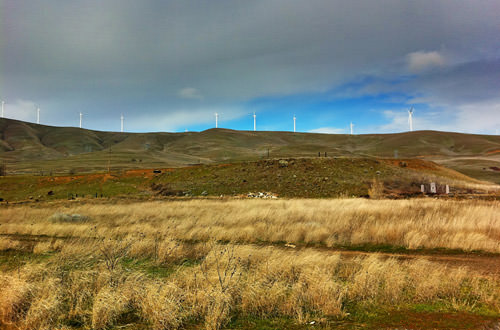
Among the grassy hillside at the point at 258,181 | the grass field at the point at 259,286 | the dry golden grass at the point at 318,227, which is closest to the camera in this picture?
the grass field at the point at 259,286

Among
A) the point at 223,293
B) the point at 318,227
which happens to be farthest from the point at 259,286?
the point at 318,227

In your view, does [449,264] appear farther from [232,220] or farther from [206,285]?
[232,220]

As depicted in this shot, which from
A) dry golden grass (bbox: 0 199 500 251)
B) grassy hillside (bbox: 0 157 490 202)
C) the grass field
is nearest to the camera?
the grass field

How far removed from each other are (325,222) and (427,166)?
4233 centimetres

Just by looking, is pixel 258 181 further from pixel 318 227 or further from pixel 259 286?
pixel 259 286

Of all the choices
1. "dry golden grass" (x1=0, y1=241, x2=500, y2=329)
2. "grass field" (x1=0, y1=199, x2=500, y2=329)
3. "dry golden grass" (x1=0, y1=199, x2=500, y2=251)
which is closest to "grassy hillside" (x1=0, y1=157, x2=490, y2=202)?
"dry golden grass" (x1=0, y1=199, x2=500, y2=251)

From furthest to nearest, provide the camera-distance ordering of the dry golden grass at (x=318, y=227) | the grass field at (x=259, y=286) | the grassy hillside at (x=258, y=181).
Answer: the grassy hillside at (x=258, y=181), the dry golden grass at (x=318, y=227), the grass field at (x=259, y=286)

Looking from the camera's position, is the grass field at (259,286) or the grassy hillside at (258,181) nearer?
the grass field at (259,286)

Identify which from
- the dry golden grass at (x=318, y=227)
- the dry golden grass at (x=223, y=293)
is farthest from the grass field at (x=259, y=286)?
the dry golden grass at (x=318, y=227)

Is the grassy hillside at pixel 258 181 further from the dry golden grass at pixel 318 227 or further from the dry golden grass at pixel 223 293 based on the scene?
→ the dry golden grass at pixel 223 293

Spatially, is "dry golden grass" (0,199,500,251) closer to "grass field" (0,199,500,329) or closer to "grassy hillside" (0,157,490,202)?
"grass field" (0,199,500,329)

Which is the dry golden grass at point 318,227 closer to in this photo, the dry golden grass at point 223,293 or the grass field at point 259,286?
the grass field at point 259,286

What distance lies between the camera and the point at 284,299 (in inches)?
252

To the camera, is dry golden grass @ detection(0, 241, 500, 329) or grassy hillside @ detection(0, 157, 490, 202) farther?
grassy hillside @ detection(0, 157, 490, 202)
